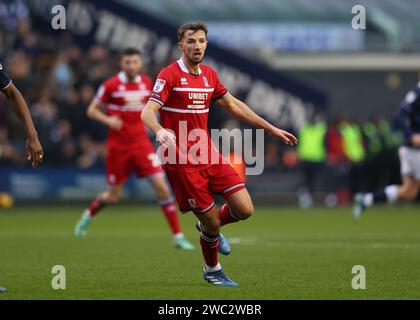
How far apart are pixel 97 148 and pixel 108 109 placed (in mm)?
9380

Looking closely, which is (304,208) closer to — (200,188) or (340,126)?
(340,126)

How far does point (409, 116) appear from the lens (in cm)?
1716

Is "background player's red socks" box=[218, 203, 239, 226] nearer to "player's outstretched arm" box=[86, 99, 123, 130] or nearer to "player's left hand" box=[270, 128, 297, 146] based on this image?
"player's left hand" box=[270, 128, 297, 146]

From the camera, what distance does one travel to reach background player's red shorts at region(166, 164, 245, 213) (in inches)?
392

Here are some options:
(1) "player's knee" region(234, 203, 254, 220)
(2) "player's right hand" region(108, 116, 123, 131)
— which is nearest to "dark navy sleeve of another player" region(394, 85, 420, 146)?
(2) "player's right hand" region(108, 116, 123, 131)

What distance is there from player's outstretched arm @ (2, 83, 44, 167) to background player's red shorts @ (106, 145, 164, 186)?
6909 mm

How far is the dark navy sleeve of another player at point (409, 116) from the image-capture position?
17.0 metres

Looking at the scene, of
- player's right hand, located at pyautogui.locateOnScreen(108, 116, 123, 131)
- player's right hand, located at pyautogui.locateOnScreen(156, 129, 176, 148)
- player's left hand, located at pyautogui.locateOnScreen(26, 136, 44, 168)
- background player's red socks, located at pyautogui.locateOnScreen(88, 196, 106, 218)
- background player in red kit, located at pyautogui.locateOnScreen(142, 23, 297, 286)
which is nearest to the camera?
Result: player's left hand, located at pyautogui.locateOnScreen(26, 136, 44, 168)

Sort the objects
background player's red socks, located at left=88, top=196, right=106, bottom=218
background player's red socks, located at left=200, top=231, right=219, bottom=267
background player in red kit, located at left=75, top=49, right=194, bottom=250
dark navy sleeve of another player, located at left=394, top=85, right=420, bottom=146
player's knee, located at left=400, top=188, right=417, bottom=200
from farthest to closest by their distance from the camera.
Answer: player's knee, located at left=400, top=188, right=417, bottom=200 → dark navy sleeve of another player, located at left=394, top=85, right=420, bottom=146 → background player's red socks, located at left=88, top=196, right=106, bottom=218 → background player in red kit, located at left=75, top=49, right=194, bottom=250 → background player's red socks, located at left=200, top=231, right=219, bottom=267

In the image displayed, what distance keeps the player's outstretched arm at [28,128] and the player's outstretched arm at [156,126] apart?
1.01 meters

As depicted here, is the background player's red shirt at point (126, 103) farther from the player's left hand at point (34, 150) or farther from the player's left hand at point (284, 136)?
the player's left hand at point (34, 150)

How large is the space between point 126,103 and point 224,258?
12.0ft
